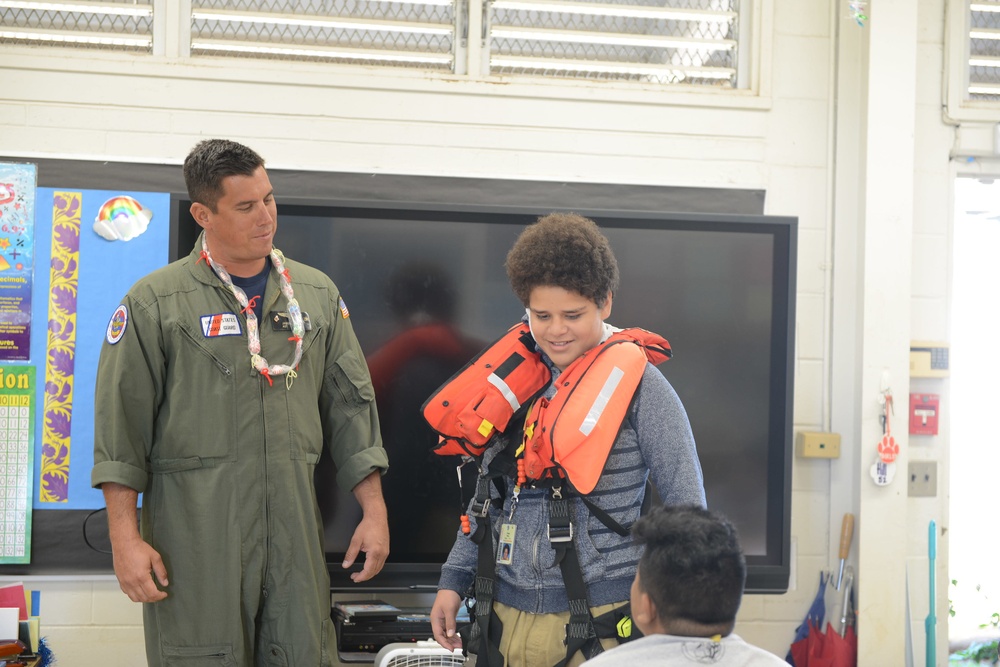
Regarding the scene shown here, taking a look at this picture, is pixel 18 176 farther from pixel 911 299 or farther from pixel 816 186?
A: pixel 911 299

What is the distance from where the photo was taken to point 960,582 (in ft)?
14.8

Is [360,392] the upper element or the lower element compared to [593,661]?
upper

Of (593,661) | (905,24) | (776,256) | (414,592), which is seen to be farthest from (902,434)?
(593,661)

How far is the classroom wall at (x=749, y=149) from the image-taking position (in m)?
3.41

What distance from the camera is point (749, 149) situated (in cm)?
369

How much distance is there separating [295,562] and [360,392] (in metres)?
0.46

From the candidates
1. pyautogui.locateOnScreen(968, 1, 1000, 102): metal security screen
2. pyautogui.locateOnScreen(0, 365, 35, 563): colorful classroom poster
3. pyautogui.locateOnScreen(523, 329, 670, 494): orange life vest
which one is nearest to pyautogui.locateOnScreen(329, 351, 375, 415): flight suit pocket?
pyautogui.locateOnScreen(523, 329, 670, 494): orange life vest

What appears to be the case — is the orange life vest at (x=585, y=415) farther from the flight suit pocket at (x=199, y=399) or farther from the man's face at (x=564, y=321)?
the flight suit pocket at (x=199, y=399)

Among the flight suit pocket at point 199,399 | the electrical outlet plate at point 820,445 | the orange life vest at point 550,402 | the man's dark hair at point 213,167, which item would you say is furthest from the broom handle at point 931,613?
the man's dark hair at point 213,167

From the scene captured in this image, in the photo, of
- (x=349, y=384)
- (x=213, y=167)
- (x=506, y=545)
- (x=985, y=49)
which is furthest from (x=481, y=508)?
(x=985, y=49)

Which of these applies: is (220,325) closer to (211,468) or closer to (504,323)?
(211,468)

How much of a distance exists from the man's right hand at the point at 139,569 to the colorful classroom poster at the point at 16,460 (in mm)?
1248

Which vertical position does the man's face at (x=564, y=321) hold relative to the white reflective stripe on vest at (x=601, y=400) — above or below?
above

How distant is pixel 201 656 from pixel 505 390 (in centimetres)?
99
